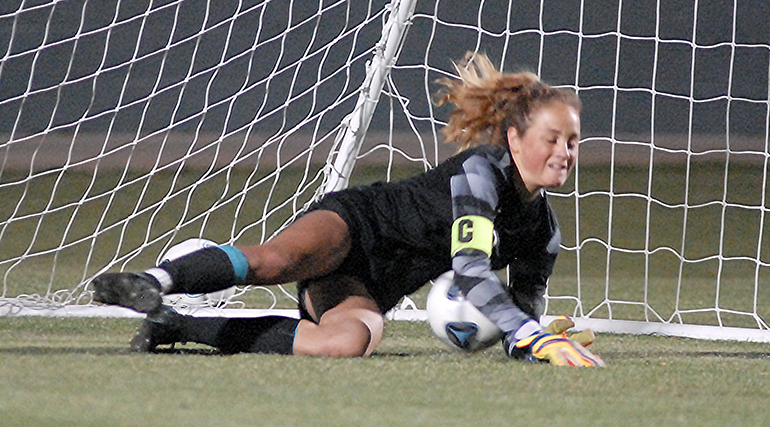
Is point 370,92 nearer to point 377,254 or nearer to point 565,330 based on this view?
point 377,254

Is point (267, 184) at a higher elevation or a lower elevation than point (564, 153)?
lower

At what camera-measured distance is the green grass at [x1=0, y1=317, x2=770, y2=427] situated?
1411 millimetres

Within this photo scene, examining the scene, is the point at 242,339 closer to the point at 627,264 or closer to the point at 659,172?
the point at 627,264

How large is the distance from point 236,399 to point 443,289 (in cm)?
87

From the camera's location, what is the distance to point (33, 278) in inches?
161

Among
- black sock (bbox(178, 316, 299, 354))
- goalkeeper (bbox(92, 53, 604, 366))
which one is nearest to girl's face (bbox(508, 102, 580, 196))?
goalkeeper (bbox(92, 53, 604, 366))

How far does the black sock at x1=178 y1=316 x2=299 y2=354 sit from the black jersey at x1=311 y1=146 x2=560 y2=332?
0.21 metres

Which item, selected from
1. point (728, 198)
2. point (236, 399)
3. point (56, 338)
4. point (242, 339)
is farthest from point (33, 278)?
point (728, 198)

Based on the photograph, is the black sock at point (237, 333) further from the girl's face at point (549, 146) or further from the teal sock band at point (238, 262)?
the girl's face at point (549, 146)

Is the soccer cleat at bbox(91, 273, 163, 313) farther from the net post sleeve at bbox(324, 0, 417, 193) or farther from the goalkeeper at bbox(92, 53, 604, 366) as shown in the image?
the net post sleeve at bbox(324, 0, 417, 193)

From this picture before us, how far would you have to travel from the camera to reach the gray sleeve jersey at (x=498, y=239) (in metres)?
2.10

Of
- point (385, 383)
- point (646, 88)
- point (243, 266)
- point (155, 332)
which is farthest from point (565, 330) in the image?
point (646, 88)

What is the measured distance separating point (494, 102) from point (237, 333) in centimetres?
75

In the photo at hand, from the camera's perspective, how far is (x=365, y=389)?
1673 mm
